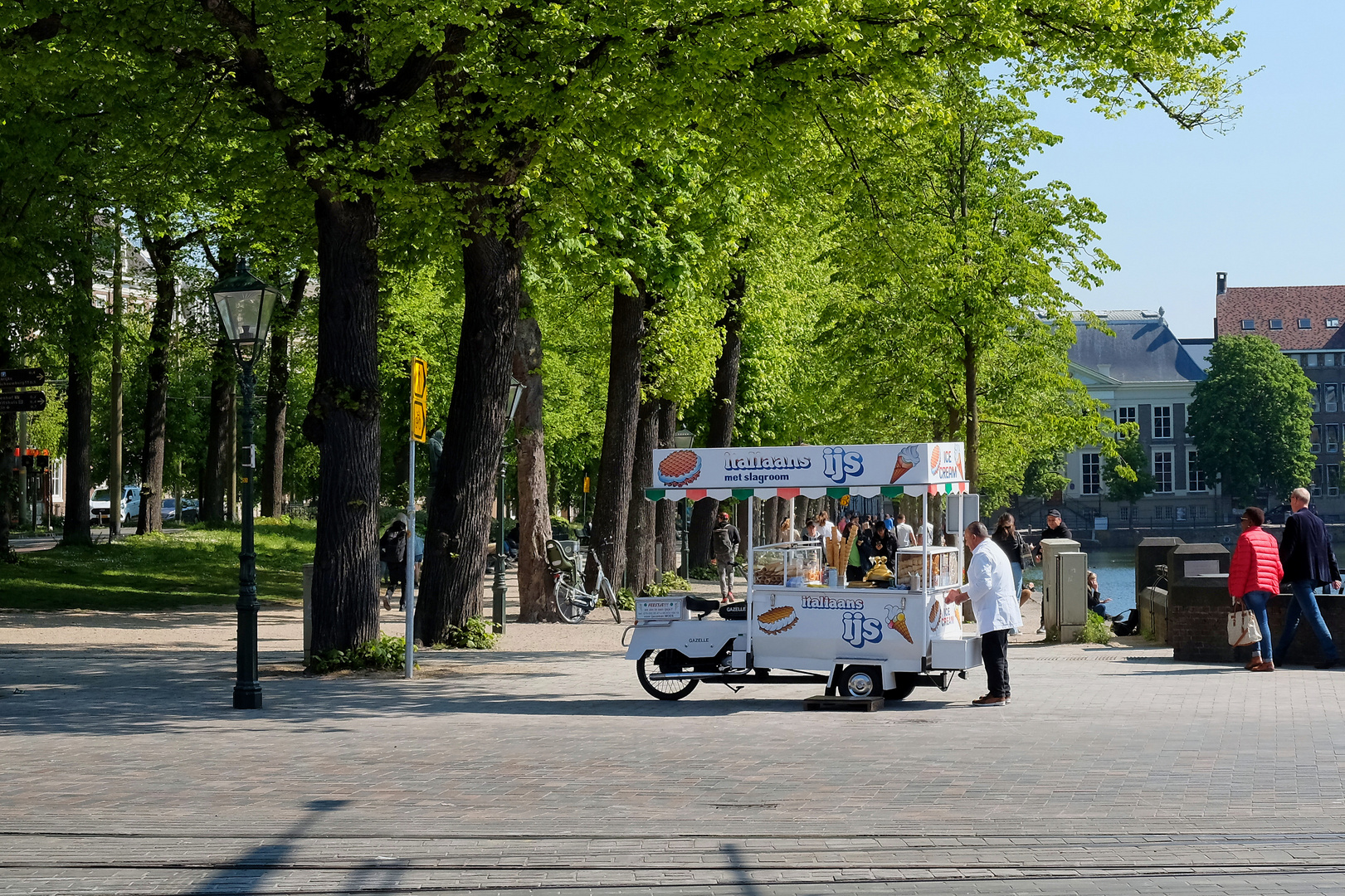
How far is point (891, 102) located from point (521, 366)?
948 centimetres

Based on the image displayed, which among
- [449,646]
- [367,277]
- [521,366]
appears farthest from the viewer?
[521,366]

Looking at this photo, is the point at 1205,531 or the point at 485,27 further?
the point at 1205,531

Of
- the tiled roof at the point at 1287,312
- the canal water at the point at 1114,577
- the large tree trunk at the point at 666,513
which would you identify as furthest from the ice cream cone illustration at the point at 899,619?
the tiled roof at the point at 1287,312

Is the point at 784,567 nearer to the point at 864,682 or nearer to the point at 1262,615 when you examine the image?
the point at 864,682

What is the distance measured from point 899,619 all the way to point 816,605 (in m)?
0.79

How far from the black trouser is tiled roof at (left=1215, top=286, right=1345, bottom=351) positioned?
404 feet

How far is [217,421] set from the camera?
39.3 m

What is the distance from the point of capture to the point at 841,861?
7.41 m

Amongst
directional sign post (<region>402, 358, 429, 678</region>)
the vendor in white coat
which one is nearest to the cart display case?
the vendor in white coat

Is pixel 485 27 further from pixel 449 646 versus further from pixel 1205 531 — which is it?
pixel 1205 531

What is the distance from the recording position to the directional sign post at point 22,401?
81.3 ft

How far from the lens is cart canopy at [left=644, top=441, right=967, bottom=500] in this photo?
13.4 meters

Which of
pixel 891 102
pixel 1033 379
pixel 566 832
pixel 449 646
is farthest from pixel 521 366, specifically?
pixel 566 832

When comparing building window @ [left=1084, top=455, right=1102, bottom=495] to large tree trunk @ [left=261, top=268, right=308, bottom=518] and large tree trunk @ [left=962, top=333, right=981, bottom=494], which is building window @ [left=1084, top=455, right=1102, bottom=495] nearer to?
large tree trunk @ [left=261, top=268, right=308, bottom=518]
